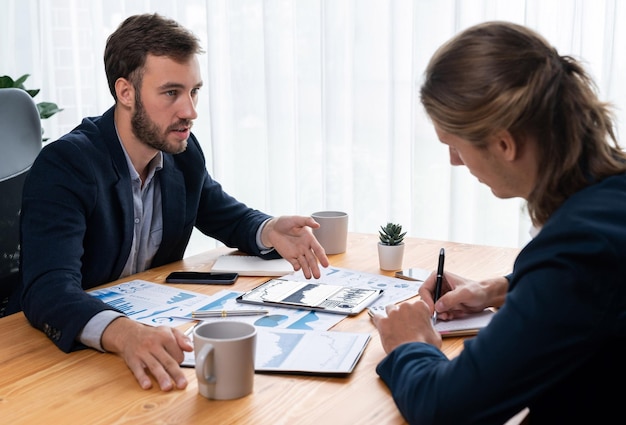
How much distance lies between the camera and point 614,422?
3.13ft

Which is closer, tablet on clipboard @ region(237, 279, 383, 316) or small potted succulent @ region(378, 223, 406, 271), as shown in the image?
tablet on clipboard @ region(237, 279, 383, 316)

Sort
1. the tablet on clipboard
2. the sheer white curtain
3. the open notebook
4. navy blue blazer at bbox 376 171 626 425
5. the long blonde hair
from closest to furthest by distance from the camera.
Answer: navy blue blazer at bbox 376 171 626 425
the long blonde hair
the open notebook
the tablet on clipboard
the sheer white curtain

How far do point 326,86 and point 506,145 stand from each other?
83.8 inches

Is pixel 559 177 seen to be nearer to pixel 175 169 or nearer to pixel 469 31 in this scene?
pixel 469 31

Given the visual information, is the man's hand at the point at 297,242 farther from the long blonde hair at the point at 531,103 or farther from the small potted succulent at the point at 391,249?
the long blonde hair at the point at 531,103

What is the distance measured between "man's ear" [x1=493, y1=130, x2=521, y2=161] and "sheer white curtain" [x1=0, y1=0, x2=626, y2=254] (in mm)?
1629

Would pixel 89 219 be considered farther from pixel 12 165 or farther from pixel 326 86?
pixel 326 86

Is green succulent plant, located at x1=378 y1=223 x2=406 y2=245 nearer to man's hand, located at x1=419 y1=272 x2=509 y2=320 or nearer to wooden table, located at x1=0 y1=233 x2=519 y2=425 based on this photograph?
man's hand, located at x1=419 y1=272 x2=509 y2=320

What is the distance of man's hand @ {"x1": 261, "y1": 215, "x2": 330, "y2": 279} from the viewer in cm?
162

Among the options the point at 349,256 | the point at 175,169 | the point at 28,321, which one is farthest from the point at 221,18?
the point at 28,321

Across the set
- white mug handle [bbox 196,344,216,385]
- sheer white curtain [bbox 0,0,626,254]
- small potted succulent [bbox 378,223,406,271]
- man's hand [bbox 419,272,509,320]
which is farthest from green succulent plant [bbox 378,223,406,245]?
sheer white curtain [bbox 0,0,626,254]

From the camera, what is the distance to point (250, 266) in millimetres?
1693

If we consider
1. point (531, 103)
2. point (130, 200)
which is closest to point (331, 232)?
point (130, 200)

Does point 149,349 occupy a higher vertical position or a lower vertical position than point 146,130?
lower
